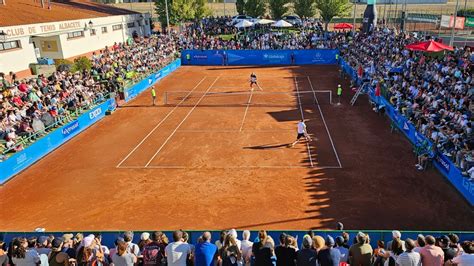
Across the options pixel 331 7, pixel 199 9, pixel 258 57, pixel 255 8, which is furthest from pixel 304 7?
pixel 258 57

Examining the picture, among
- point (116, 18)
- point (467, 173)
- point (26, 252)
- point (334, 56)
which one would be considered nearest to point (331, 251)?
point (26, 252)

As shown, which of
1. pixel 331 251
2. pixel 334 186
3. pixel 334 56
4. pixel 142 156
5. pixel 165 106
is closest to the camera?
pixel 331 251

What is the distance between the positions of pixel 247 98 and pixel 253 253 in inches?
917

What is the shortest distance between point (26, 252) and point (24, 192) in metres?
10.1

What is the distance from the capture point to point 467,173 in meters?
15.0

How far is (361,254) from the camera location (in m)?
7.90

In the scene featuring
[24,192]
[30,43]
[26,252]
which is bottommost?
[24,192]

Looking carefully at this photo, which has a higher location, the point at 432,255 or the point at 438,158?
the point at 432,255

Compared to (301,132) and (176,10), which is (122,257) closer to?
(301,132)

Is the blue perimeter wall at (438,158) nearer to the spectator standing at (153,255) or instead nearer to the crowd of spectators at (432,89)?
the crowd of spectators at (432,89)

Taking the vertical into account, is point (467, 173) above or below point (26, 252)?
below

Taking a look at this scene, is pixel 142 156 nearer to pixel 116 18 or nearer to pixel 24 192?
pixel 24 192

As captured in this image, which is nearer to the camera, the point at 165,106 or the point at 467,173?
the point at 467,173

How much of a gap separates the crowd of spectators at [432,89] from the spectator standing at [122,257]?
12826 mm
